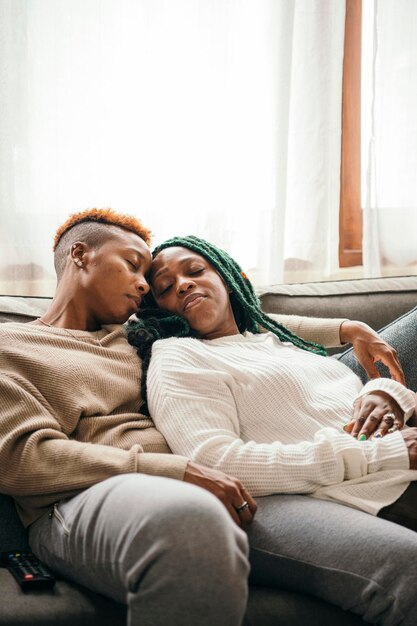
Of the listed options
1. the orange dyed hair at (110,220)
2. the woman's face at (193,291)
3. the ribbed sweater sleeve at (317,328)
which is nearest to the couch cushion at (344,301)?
the ribbed sweater sleeve at (317,328)

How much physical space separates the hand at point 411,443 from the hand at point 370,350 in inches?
10.7

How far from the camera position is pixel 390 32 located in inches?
114

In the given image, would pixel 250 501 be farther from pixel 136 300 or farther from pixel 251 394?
pixel 136 300

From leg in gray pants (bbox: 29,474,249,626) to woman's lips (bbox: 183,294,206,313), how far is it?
0.66 metres

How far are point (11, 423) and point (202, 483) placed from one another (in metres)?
0.35

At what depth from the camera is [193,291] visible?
1.87m

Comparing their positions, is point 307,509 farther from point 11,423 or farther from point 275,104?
point 275,104

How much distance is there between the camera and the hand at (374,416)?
64.4 inches

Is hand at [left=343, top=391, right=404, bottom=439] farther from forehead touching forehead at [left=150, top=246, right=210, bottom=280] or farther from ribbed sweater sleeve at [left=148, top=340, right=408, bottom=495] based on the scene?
forehead touching forehead at [left=150, top=246, right=210, bottom=280]

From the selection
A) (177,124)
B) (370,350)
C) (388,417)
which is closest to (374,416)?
(388,417)

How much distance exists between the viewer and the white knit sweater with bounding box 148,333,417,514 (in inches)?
58.1

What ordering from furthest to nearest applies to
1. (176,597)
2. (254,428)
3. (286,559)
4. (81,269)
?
(81,269) < (254,428) < (286,559) < (176,597)

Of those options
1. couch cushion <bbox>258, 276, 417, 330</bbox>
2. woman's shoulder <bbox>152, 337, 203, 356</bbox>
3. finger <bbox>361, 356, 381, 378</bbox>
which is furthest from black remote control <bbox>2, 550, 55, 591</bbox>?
couch cushion <bbox>258, 276, 417, 330</bbox>

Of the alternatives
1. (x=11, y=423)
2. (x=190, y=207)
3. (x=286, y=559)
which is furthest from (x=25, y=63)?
(x=286, y=559)
